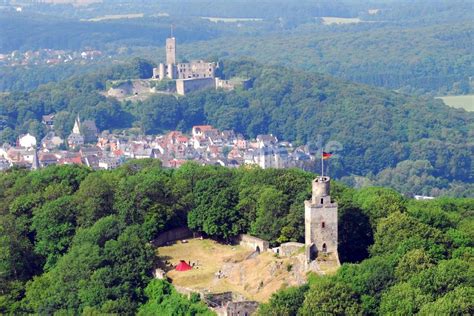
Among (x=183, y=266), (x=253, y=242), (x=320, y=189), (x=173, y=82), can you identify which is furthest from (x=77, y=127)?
(x=320, y=189)

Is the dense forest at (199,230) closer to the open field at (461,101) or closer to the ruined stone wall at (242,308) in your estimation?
the ruined stone wall at (242,308)

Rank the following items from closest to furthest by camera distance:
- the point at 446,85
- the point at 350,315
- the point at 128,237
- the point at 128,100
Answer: the point at 350,315 → the point at 128,237 → the point at 128,100 → the point at 446,85

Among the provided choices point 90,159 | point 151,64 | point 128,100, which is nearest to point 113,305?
point 90,159

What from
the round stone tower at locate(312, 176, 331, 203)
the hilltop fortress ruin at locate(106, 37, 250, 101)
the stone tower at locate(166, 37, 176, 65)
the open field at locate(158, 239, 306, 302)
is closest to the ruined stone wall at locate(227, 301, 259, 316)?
the open field at locate(158, 239, 306, 302)

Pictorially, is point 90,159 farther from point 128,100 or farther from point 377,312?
point 377,312

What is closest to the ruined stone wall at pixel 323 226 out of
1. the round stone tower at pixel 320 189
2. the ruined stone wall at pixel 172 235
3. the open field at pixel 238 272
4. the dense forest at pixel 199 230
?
the round stone tower at pixel 320 189

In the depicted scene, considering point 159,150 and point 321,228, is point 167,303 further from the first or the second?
point 159,150
